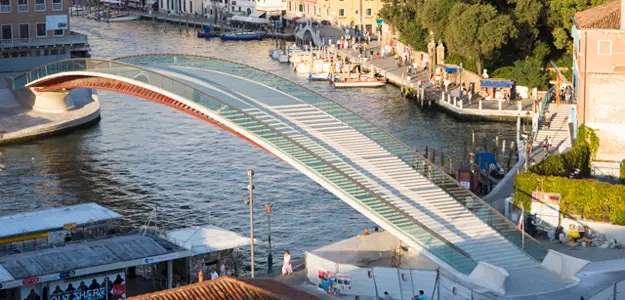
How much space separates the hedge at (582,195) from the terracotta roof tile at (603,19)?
8.73m

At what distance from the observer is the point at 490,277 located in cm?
3366

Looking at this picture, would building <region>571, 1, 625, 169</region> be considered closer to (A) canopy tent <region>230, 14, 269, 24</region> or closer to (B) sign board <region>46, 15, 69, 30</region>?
(B) sign board <region>46, 15, 69, 30</region>

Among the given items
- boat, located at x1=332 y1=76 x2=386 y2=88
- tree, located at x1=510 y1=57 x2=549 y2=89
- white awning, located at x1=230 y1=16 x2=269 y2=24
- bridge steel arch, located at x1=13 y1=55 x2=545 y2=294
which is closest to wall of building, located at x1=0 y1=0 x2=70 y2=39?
boat, located at x1=332 y1=76 x2=386 y2=88

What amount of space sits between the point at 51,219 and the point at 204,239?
16.1ft

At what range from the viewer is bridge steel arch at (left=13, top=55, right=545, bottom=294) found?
3569 centimetres

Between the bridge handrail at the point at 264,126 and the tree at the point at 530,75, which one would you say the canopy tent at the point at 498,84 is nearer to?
the tree at the point at 530,75

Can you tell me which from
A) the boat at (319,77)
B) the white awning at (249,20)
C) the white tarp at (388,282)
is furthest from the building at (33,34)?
the white tarp at (388,282)

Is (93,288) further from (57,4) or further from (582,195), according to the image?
(57,4)

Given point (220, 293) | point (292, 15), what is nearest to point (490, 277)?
point (220, 293)

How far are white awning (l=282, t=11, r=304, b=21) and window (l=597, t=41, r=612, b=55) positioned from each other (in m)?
67.9

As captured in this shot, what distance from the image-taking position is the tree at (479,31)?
7131 cm

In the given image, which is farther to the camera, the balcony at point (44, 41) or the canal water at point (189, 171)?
the balcony at point (44, 41)

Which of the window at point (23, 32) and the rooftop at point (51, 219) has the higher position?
the window at point (23, 32)

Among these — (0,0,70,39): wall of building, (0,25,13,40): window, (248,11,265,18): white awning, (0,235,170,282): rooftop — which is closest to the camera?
(0,235,170,282): rooftop
